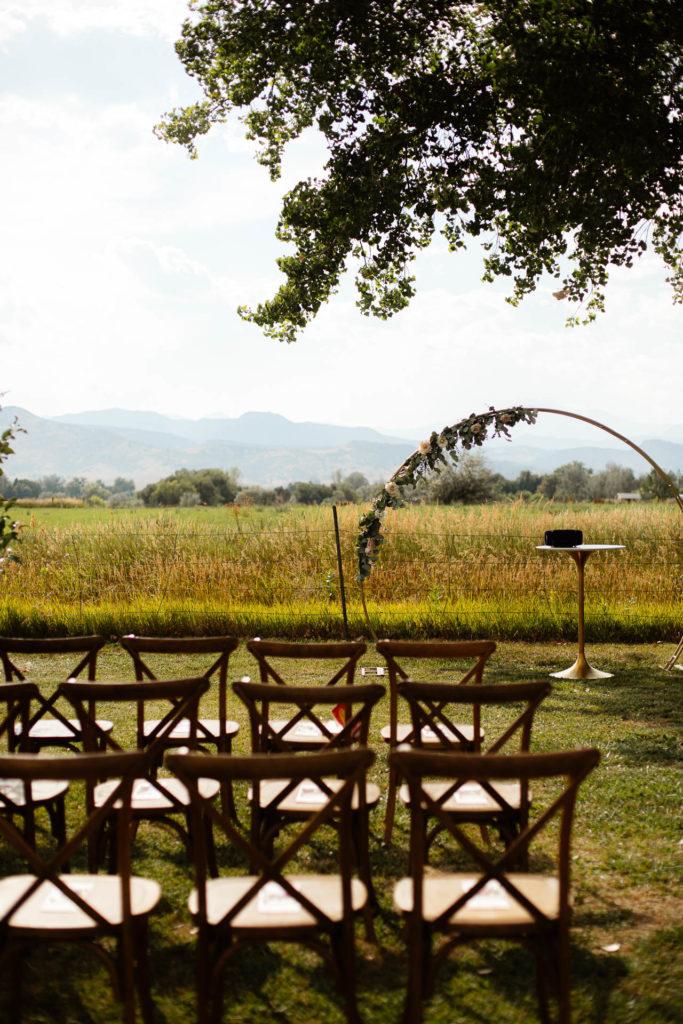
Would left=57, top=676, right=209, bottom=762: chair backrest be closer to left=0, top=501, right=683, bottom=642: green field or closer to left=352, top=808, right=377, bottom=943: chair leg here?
left=352, top=808, right=377, bottom=943: chair leg

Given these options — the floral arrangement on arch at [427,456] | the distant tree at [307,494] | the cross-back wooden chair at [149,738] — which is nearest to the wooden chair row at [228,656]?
the cross-back wooden chair at [149,738]

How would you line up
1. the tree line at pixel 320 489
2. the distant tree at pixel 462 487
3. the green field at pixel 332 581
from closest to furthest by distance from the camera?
1. the green field at pixel 332 581
2. the distant tree at pixel 462 487
3. the tree line at pixel 320 489

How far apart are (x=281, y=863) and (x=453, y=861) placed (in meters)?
1.82

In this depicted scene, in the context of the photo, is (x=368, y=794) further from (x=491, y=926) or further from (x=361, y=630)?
(x=361, y=630)

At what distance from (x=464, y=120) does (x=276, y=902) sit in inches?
367

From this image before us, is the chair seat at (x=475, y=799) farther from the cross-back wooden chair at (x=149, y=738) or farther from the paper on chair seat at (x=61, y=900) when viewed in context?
the paper on chair seat at (x=61, y=900)

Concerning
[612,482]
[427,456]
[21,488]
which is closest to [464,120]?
[427,456]

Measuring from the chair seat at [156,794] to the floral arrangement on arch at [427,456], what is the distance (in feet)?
17.3

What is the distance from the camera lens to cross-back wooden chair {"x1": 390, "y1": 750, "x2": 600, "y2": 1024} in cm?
221

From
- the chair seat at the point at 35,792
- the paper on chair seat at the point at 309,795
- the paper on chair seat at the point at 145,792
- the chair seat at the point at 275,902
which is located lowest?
the chair seat at the point at 275,902

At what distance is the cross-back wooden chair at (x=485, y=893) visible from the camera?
A: 7.25 ft

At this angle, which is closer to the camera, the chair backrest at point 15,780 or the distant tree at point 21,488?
the chair backrest at point 15,780

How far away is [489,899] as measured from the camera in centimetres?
255

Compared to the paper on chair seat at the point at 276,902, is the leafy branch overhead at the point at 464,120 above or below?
above
